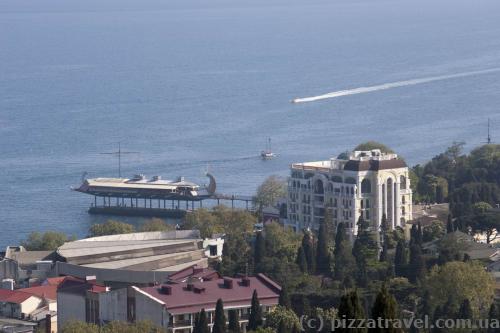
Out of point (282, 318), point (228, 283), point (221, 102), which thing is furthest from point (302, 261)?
point (221, 102)

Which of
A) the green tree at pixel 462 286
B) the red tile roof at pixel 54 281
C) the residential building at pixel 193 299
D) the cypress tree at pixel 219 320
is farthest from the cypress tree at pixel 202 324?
the red tile roof at pixel 54 281

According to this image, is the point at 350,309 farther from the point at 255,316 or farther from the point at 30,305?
the point at 30,305

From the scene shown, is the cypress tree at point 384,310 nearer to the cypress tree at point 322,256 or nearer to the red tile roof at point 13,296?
the red tile roof at point 13,296

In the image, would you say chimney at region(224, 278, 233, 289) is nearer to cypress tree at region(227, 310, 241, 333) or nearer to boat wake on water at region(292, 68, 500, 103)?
cypress tree at region(227, 310, 241, 333)

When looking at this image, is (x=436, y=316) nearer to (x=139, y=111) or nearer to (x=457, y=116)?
(x=457, y=116)

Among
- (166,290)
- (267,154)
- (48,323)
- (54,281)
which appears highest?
(267,154)

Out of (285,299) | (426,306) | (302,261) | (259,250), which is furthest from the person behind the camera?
(259,250)

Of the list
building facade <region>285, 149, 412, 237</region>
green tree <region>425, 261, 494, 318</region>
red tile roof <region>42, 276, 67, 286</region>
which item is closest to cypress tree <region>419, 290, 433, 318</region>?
green tree <region>425, 261, 494, 318</region>
